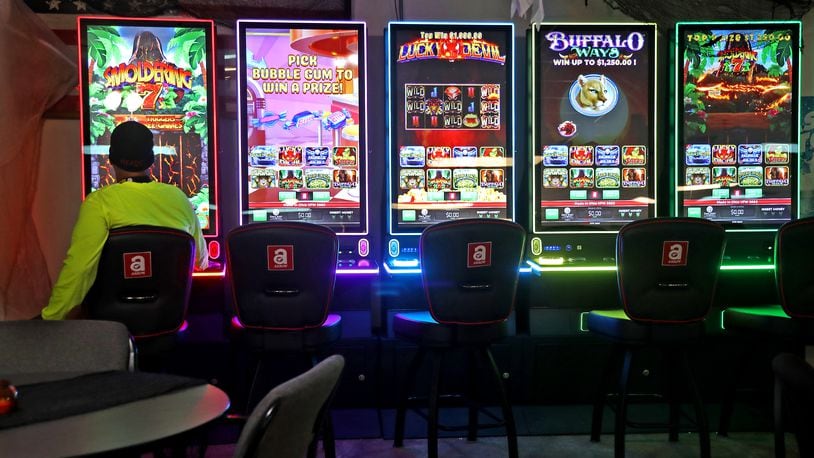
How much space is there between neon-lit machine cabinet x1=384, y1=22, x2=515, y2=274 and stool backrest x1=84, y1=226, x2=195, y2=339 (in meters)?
1.20

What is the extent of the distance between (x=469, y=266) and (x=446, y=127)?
3.44 ft

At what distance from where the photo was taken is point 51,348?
188 cm

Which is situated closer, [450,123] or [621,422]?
[621,422]

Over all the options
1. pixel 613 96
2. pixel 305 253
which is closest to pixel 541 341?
pixel 613 96

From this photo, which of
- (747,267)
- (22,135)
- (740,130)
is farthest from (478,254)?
(22,135)

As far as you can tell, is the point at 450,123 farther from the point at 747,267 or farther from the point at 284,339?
the point at 747,267

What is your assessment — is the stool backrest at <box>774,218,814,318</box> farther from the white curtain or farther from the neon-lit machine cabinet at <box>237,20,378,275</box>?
the white curtain

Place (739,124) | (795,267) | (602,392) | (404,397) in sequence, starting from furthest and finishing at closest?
(739,124) → (602,392) → (404,397) → (795,267)

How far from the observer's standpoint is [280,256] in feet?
9.71

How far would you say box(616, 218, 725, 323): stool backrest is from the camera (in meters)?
3.08

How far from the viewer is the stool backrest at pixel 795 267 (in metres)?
3.20

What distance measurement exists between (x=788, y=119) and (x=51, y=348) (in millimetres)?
3676

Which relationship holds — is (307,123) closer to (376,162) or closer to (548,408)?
(376,162)

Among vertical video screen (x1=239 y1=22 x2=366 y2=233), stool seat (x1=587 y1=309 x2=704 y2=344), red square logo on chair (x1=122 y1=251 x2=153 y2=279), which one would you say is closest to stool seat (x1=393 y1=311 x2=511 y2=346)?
stool seat (x1=587 y1=309 x2=704 y2=344)
